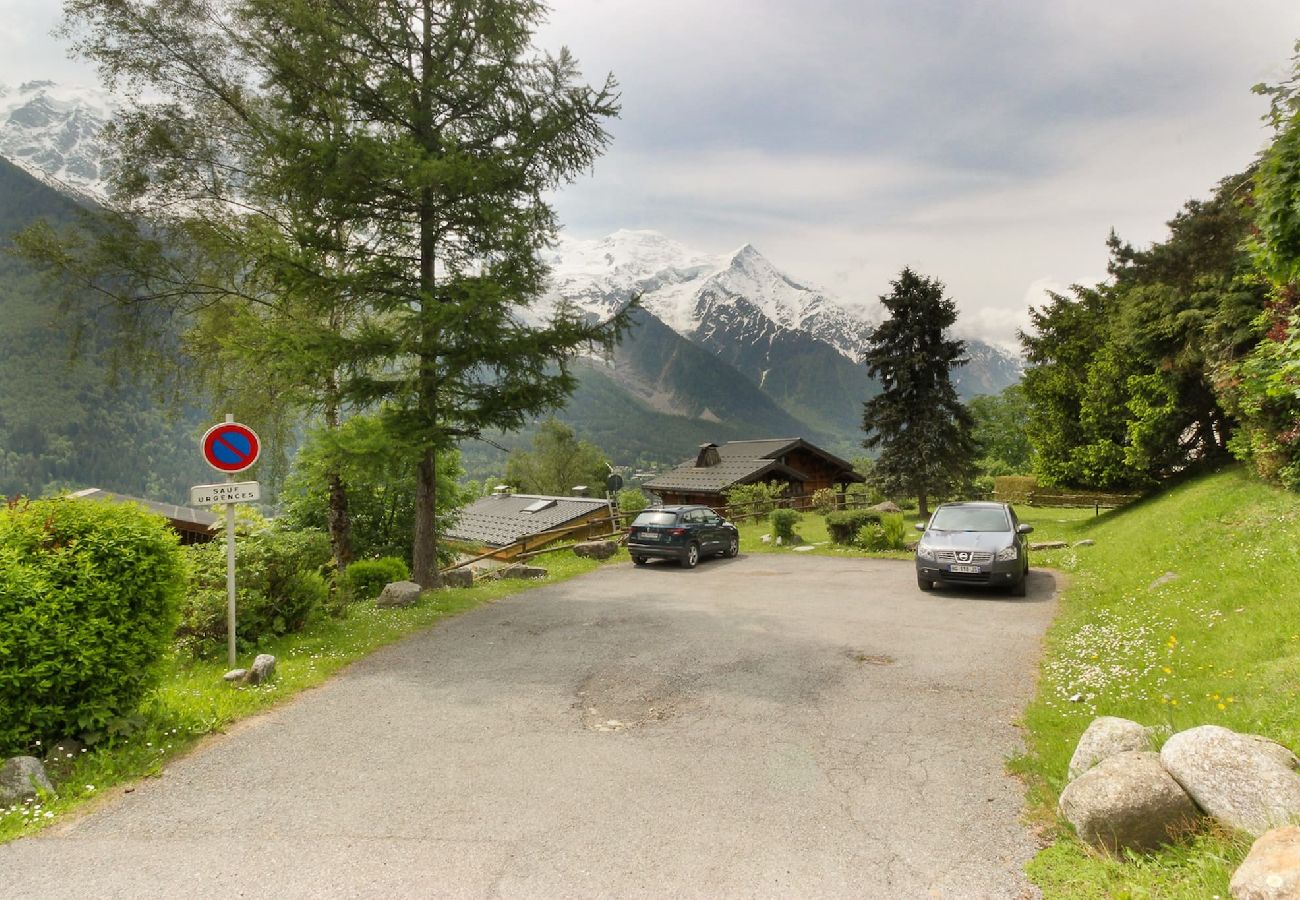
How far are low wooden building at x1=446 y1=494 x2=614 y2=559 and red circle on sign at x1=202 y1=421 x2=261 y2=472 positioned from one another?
19498 mm

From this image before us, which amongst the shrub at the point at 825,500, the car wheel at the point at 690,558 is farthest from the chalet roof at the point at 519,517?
the car wheel at the point at 690,558

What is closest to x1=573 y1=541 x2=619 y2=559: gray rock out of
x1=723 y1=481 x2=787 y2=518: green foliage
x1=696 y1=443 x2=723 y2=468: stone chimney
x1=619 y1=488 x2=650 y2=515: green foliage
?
x1=723 y1=481 x2=787 y2=518: green foliage

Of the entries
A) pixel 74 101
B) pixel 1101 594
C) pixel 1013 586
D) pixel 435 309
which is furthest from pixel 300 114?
pixel 74 101

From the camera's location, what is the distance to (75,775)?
4.96m

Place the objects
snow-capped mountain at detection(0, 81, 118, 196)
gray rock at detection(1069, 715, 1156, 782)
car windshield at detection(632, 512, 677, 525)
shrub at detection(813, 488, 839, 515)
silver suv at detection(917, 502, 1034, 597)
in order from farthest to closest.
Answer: snow-capped mountain at detection(0, 81, 118, 196)
shrub at detection(813, 488, 839, 515)
car windshield at detection(632, 512, 677, 525)
silver suv at detection(917, 502, 1034, 597)
gray rock at detection(1069, 715, 1156, 782)

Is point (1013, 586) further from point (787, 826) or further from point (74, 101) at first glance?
point (74, 101)

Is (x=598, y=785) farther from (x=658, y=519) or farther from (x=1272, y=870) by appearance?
(x=658, y=519)

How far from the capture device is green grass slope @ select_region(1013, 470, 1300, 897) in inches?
139

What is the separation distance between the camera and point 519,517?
35.0m

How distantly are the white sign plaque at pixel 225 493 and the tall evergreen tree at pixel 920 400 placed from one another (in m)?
26.1

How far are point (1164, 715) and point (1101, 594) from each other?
23.5ft

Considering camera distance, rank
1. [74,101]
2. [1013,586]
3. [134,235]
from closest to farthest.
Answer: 1. [1013,586]
2. [134,235]
3. [74,101]

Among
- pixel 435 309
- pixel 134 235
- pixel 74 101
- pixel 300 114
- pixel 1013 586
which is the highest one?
pixel 74 101

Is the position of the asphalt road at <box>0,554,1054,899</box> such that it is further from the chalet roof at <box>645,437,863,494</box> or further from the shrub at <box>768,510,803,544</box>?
the chalet roof at <box>645,437,863,494</box>
